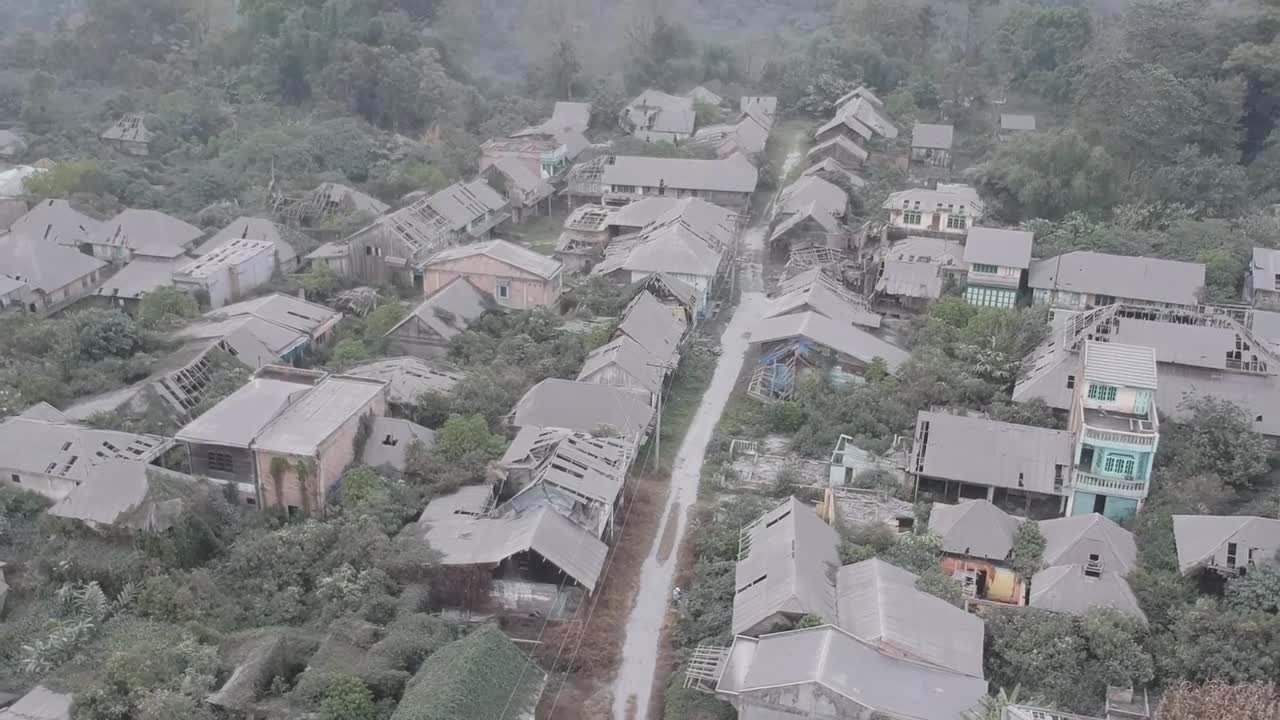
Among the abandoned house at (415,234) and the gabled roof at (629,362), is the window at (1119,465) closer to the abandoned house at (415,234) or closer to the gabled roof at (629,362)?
the gabled roof at (629,362)

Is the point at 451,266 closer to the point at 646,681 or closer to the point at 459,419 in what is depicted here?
the point at 459,419

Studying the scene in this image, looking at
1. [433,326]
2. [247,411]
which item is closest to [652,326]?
[433,326]

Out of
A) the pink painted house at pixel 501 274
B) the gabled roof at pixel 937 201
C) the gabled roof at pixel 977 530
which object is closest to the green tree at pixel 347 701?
the gabled roof at pixel 977 530

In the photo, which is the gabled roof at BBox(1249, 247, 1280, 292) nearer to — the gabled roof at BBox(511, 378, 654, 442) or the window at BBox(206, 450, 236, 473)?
the gabled roof at BBox(511, 378, 654, 442)

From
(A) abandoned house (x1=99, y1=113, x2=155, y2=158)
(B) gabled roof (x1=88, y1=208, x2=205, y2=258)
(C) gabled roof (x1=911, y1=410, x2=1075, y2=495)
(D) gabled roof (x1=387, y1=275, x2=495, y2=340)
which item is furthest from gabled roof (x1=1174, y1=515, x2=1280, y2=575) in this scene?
(A) abandoned house (x1=99, y1=113, x2=155, y2=158)

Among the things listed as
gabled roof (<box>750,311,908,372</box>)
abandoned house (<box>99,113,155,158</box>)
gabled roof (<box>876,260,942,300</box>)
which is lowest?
gabled roof (<box>750,311,908,372</box>)

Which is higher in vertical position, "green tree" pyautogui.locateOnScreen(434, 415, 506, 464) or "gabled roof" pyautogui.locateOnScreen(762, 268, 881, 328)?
"gabled roof" pyautogui.locateOnScreen(762, 268, 881, 328)

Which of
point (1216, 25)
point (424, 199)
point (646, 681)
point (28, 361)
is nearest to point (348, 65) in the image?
point (424, 199)
